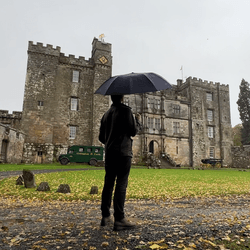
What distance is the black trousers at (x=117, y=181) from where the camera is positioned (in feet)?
12.1

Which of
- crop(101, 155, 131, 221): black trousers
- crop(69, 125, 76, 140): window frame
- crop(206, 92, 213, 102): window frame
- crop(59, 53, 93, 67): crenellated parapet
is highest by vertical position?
crop(59, 53, 93, 67): crenellated parapet

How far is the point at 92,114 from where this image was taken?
30062 mm

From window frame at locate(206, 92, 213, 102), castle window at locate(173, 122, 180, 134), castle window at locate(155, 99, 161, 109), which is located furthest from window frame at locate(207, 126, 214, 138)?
castle window at locate(155, 99, 161, 109)

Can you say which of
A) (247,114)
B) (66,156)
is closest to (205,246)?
(66,156)

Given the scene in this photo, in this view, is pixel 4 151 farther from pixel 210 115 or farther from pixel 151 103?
pixel 210 115

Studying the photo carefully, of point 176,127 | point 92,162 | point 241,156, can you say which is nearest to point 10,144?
point 92,162

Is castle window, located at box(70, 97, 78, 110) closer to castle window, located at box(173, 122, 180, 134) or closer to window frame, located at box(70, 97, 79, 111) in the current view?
window frame, located at box(70, 97, 79, 111)

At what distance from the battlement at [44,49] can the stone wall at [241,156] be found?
107 feet

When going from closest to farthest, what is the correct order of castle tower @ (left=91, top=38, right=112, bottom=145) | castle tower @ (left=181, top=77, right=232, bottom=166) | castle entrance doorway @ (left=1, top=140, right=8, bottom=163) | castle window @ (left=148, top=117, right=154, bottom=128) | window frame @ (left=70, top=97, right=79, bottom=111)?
castle entrance doorway @ (left=1, top=140, right=8, bottom=163)
castle tower @ (left=91, top=38, right=112, bottom=145)
window frame @ (left=70, top=97, right=79, bottom=111)
castle window @ (left=148, top=117, right=154, bottom=128)
castle tower @ (left=181, top=77, right=232, bottom=166)

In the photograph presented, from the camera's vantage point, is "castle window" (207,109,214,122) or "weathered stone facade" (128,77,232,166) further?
"castle window" (207,109,214,122)

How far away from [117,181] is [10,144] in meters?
22.1

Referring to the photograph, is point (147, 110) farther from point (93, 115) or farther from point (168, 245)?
point (168, 245)

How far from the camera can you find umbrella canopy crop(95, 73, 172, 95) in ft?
11.9

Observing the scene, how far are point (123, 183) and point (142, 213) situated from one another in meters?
1.44
